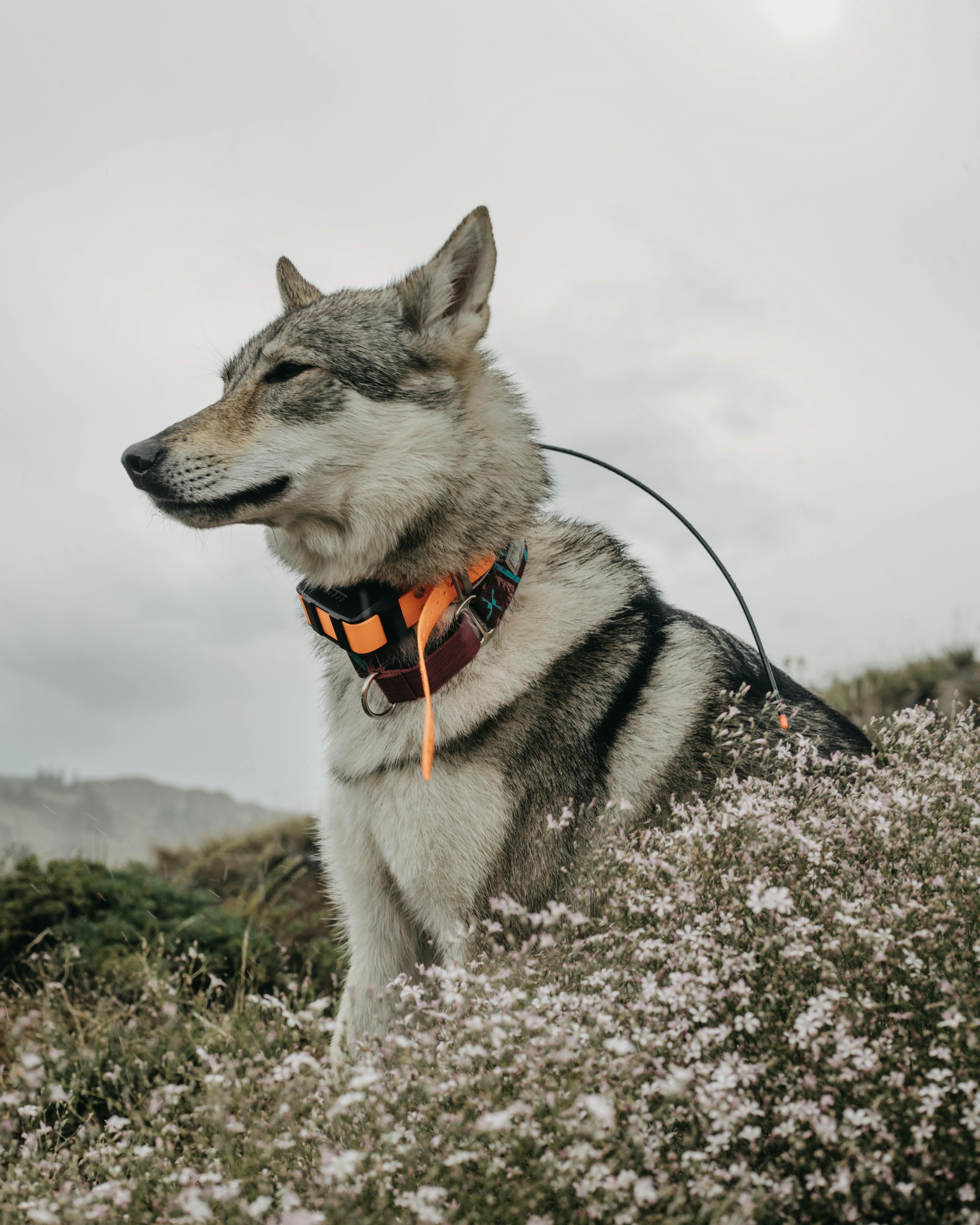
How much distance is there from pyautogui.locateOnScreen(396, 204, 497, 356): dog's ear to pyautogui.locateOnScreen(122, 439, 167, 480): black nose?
3.44ft

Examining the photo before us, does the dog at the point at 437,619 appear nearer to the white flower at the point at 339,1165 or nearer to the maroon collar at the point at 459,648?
the maroon collar at the point at 459,648

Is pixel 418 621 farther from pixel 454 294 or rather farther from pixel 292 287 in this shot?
pixel 292 287

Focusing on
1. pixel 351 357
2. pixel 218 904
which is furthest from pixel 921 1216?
pixel 218 904

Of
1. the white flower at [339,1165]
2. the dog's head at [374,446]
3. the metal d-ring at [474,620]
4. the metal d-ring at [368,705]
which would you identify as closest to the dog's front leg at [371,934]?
the metal d-ring at [368,705]

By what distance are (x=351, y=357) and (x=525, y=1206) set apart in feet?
9.11

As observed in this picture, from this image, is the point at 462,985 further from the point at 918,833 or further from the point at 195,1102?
the point at 918,833

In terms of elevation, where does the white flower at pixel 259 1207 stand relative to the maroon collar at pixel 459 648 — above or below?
below

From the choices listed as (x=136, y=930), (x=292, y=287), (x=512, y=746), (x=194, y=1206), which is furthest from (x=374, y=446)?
(x=136, y=930)

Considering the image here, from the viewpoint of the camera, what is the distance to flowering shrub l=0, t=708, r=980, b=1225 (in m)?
1.68

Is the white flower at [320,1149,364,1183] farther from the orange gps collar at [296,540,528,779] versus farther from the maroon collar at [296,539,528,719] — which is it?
the maroon collar at [296,539,528,719]

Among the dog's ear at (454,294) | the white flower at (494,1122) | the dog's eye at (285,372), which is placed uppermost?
the dog's ear at (454,294)

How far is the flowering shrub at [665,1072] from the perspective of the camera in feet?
5.53

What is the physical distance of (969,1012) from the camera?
5.91 feet

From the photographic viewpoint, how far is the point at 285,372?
138 inches
